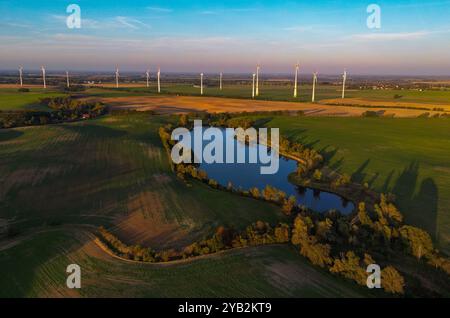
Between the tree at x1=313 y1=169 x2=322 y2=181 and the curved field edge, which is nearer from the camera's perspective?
the curved field edge

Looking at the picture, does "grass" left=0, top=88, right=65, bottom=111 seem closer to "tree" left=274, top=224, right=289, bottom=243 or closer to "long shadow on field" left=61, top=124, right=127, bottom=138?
"long shadow on field" left=61, top=124, right=127, bottom=138

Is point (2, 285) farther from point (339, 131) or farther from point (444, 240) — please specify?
point (339, 131)

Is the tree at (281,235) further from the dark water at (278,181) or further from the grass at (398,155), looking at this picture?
the grass at (398,155)

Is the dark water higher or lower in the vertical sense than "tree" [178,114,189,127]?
lower

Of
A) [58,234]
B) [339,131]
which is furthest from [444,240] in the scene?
[339,131]

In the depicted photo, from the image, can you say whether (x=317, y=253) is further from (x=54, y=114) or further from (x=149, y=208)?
(x=54, y=114)

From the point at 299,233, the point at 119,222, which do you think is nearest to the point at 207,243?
the point at 299,233

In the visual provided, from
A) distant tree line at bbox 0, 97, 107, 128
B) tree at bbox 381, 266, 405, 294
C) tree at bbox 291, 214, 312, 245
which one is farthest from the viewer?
distant tree line at bbox 0, 97, 107, 128

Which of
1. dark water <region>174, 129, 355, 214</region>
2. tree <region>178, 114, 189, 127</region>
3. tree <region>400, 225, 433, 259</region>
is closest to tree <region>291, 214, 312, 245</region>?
tree <region>400, 225, 433, 259</region>
